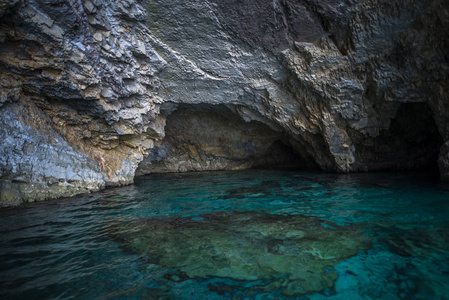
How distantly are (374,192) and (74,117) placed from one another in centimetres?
894

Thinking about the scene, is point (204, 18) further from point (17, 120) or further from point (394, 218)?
point (394, 218)

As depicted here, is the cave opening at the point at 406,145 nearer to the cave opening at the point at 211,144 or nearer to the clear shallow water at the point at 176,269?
the cave opening at the point at 211,144

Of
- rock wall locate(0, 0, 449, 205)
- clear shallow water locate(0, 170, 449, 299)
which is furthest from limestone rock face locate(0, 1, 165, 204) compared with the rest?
clear shallow water locate(0, 170, 449, 299)

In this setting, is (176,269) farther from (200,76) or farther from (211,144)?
(211,144)

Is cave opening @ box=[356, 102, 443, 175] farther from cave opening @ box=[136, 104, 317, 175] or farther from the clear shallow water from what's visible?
the clear shallow water

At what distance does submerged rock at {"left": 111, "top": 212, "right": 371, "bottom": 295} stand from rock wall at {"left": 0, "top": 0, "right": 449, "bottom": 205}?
14.3ft

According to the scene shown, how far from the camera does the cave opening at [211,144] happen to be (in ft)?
38.4

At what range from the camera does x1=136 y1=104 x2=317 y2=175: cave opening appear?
11703mm

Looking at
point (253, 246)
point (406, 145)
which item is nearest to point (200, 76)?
point (253, 246)

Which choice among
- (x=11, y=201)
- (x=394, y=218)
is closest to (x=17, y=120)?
(x=11, y=201)

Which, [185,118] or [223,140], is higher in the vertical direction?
[185,118]

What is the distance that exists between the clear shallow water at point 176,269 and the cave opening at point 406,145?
168 inches

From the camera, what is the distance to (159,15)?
6.31 metres

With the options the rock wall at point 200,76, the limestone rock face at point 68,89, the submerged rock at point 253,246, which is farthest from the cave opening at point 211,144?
the submerged rock at point 253,246
